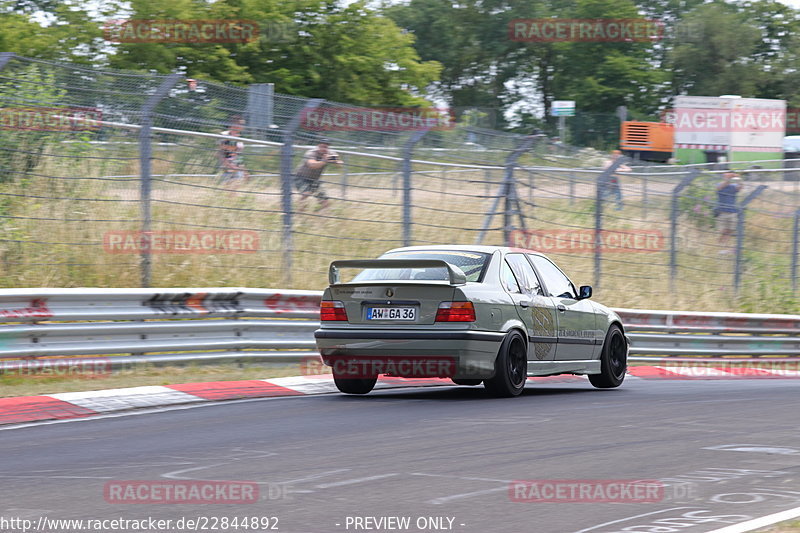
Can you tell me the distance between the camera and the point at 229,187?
47.2 ft

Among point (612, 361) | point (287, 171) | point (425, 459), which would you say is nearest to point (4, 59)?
point (287, 171)

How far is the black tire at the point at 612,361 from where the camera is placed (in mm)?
12875

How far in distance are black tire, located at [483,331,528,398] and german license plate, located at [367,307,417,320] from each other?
2.85 ft

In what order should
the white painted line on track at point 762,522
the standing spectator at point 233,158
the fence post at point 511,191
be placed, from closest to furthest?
the white painted line on track at point 762,522
the standing spectator at point 233,158
the fence post at point 511,191

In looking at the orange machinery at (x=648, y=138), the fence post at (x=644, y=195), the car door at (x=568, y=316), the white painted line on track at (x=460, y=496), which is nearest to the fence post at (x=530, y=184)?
the fence post at (x=644, y=195)

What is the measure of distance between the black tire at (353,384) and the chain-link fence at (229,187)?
334cm

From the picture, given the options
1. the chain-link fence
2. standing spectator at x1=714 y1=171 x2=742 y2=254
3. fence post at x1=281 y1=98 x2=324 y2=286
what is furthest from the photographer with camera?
standing spectator at x1=714 y1=171 x2=742 y2=254

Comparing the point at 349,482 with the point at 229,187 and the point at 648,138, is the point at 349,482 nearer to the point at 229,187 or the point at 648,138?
the point at 229,187

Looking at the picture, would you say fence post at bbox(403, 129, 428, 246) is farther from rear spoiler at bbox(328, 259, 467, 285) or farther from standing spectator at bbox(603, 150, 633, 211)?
rear spoiler at bbox(328, 259, 467, 285)

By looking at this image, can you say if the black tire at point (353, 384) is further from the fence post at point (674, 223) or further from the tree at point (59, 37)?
the tree at point (59, 37)

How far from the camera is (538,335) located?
11383mm

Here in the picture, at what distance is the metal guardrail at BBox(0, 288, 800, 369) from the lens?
36.7 ft

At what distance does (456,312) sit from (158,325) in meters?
3.45

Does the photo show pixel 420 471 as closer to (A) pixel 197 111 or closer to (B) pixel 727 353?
(A) pixel 197 111
